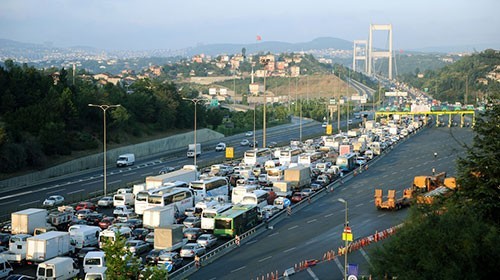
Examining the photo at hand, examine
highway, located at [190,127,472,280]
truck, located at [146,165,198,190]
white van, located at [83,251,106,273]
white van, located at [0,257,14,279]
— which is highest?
truck, located at [146,165,198,190]

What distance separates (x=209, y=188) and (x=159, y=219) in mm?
7230

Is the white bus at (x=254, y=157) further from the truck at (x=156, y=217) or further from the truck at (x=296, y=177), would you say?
the truck at (x=156, y=217)

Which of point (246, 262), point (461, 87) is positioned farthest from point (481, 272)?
point (461, 87)

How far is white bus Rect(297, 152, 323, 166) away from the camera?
1898 inches

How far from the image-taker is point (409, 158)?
57.5m

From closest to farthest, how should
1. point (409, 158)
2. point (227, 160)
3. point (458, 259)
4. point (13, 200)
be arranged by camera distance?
1. point (458, 259)
2. point (13, 200)
3. point (227, 160)
4. point (409, 158)

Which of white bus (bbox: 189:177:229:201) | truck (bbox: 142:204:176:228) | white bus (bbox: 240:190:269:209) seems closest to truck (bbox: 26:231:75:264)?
truck (bbox: 142:204:176:228)

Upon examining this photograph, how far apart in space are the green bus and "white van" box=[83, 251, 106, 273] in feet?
22.3

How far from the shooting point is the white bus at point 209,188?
114 feet

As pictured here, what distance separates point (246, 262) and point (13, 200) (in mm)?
17680

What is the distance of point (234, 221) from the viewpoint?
27.8 meters

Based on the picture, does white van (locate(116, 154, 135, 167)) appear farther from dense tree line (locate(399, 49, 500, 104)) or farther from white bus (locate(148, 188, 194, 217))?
dense tree line (locate(399, 49, 500, 104))

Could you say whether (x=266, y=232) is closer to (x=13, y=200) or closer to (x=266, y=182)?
(x=266, y=182)

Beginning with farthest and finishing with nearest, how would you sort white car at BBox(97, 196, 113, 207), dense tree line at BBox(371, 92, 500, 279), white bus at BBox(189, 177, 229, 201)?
white bus at BBox(189, 177, 229, 201)
white car at BBox(97, 196, 113, 207)
dense tree line at BBox(371, 92, 500, 279)
